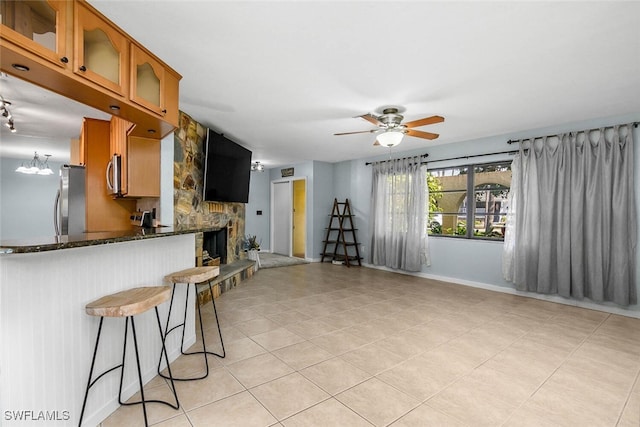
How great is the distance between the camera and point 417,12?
1747 mm

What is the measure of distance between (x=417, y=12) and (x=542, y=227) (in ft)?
11.9

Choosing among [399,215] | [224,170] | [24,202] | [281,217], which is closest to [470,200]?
[399,215]

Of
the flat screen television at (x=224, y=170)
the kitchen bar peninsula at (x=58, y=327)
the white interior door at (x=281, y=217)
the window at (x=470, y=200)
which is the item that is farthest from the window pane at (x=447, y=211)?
the kitchen bar peninsula at (x=58, y=327)

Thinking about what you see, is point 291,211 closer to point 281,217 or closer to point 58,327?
point 281,217

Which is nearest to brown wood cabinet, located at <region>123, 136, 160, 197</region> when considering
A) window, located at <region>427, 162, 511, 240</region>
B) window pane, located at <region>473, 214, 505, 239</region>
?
window, located at <region>427, 162, 511, 240</region>

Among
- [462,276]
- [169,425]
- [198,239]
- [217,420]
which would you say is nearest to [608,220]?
[462,276]

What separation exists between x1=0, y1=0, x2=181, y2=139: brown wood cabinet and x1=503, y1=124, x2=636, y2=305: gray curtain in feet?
14.9

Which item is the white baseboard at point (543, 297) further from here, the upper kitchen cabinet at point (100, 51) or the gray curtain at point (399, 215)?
the upper kitchen cabinet at point (100, 51)

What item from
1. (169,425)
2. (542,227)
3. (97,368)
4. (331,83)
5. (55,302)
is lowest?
(169,425)

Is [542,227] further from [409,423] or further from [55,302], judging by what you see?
[55,302]

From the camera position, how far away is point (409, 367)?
232 centimetres

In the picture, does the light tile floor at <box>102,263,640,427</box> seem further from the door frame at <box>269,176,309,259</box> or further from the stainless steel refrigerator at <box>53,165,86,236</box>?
the door frame at <box>269,176,309,259</box>

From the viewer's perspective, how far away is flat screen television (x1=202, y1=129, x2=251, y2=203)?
4.09 meters

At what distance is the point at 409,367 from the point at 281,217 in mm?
5912
